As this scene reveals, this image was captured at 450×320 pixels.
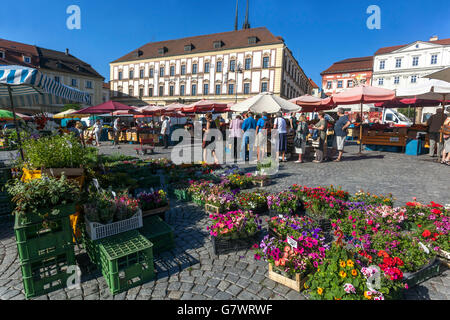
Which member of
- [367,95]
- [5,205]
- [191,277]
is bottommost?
[191,277]

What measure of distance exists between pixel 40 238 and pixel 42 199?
0.39m

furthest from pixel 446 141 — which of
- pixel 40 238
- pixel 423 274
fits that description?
pixel 40 238

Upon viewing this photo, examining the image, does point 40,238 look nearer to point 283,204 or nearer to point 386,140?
point 283,204

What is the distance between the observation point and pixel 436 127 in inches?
400

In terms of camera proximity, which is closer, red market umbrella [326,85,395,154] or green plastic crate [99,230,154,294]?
green plastic crate [99,230,154,294]

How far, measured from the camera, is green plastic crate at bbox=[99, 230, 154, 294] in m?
2.62

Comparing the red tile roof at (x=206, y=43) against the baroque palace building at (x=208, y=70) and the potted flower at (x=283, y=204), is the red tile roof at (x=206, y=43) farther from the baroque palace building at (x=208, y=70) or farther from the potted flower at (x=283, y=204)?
the potted flower at (x=283, y=204)

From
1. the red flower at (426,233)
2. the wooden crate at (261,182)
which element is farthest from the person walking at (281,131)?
the red flower at (426,233)

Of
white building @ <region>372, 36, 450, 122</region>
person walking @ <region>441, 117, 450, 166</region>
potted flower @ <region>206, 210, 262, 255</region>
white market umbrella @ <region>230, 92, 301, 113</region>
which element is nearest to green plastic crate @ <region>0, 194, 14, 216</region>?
potted flower @ <region>206, 210, 262, 255</region>

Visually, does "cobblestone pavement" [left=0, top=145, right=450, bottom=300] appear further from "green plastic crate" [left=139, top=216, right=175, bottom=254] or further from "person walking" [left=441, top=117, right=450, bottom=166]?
"person walking" [left=441, top=117, right=450, bottom=166]

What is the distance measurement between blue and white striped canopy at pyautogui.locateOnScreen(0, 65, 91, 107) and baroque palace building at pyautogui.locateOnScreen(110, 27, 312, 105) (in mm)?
36377

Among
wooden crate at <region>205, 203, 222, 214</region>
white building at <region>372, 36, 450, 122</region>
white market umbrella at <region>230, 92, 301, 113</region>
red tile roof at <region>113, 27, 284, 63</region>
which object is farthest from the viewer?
white building at <region>372, 36, 450, 122</region>

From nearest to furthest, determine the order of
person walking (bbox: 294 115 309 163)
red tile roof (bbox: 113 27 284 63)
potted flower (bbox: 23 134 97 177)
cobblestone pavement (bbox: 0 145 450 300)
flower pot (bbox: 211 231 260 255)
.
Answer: cobblestone pavement (bbox: 0 145 450 300) < flower pot (bbox: 211 231 260 255) < potted flower (bbox: 23 134 97 177) < person walking (bbox: 294 115 309 163) < red tile roof (bbox: 113 27 284 63)

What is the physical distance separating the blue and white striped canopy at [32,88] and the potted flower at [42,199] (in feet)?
7.71
